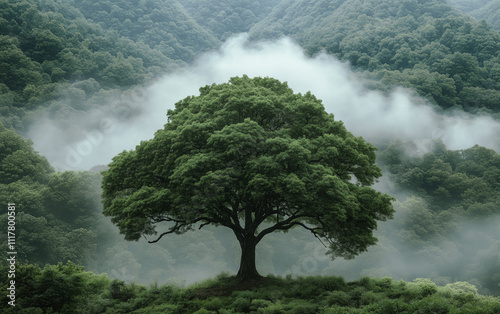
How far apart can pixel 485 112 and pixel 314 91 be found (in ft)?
212

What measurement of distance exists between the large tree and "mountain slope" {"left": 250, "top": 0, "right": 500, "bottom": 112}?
10387 centimetres

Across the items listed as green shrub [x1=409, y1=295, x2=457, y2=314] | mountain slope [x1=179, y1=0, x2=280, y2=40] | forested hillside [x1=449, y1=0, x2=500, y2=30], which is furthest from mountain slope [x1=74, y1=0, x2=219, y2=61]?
green shrub [x1=409, y1=295, x2=457, y2=314]

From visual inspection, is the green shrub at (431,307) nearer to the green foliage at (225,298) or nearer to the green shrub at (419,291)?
the green foliage at (225,298)

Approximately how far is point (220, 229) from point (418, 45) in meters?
83.0

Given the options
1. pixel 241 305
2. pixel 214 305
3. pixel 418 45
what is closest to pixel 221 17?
pixel 418 45

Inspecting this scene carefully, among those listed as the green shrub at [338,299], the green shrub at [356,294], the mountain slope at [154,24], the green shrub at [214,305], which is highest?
the mountain slope at [154,24]

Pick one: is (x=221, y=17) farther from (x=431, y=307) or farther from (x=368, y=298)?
(x=431, y=307)

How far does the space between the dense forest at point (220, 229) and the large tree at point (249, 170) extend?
3249 mm

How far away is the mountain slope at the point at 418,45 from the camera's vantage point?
111375 millimetres

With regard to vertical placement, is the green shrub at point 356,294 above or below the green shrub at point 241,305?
above

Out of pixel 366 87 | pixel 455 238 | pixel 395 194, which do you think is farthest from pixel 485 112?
pixel 455 238

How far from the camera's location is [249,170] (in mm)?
17312

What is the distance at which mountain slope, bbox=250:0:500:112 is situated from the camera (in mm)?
111375

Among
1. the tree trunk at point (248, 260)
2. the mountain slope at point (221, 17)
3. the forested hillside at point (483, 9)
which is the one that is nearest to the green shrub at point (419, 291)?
the tree trunk at point (248, 260)
